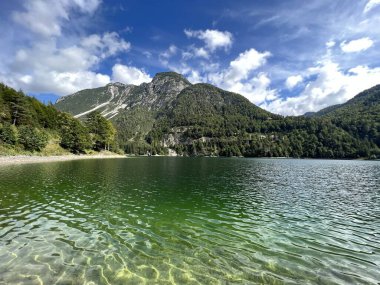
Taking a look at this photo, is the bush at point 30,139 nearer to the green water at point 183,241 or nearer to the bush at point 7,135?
the bush at point 7,135

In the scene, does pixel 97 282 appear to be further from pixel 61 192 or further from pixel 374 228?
pixel 61 192

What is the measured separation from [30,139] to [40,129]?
27.7 m

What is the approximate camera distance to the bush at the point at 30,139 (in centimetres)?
9162

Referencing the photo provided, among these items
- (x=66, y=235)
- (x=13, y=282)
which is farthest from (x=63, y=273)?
(x=66, y=235)

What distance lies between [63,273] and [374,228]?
24321mm

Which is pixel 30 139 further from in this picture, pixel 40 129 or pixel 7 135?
pixel 40 129

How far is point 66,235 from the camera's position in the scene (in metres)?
16.7

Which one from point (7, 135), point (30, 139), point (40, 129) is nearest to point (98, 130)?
point (40, 129)

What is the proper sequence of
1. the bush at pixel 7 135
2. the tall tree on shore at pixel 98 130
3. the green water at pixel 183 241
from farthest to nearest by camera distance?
the tall tree on shore at pixel 98 130 → the bush at pixel 7 135 → the green water at pixel 183 241

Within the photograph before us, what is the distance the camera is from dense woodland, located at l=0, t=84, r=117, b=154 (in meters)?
90.2

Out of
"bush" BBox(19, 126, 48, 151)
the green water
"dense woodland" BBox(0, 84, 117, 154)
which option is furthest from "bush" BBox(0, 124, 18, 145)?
the green water

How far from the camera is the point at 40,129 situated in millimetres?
117875

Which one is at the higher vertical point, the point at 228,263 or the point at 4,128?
the point at 4,128

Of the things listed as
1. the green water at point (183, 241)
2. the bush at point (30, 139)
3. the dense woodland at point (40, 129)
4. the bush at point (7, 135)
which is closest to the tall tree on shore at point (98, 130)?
the dense woodland at point (40, 129)
